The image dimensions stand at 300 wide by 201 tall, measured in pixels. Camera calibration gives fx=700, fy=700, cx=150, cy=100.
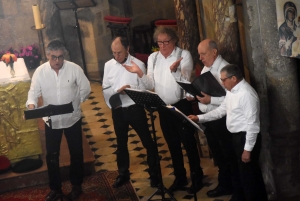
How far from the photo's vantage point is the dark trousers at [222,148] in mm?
7500

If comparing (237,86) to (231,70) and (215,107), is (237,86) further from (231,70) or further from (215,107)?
(215,107)

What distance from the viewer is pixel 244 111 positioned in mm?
6871

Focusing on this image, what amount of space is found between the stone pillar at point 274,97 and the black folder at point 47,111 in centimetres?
207

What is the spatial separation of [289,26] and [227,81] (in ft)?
2.84

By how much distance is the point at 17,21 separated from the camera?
1416 cm

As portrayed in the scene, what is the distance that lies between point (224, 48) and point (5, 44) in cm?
735

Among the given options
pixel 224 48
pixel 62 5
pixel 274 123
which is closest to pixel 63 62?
pixel 224 48

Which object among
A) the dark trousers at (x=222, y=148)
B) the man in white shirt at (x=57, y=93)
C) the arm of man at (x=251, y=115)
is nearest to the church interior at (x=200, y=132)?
the dark trousers at (x=222, y=148)

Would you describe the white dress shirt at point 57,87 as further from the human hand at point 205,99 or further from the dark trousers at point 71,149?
the human hand at point 205,99

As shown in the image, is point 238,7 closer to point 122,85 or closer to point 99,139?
point 122,85

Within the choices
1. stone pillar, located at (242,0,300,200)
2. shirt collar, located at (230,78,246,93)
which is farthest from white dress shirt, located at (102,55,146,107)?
shirt collar, located at (230,78,246,93)

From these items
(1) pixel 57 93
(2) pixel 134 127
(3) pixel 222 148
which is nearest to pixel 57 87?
(1) pixel 57 93

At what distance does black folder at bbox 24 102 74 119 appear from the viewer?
7.34 metres

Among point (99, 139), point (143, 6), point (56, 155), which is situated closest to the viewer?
point (56, 155)
